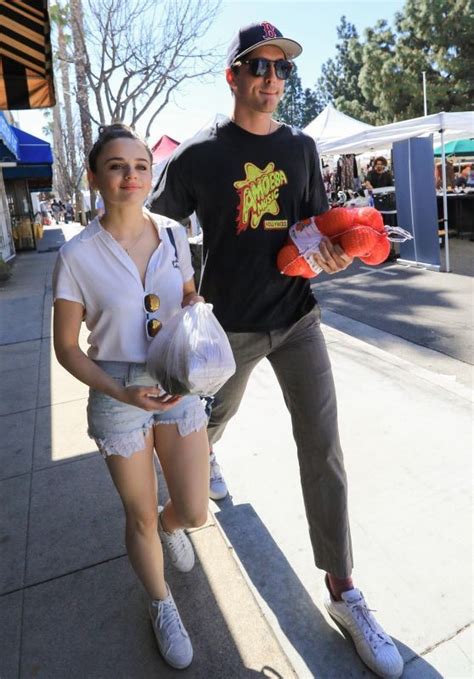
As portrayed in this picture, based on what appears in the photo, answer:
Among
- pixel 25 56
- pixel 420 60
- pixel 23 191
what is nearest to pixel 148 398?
pixel 25 56

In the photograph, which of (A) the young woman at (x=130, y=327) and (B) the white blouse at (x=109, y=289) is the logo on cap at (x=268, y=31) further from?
(B) the white blouse at (x=109, y=289)

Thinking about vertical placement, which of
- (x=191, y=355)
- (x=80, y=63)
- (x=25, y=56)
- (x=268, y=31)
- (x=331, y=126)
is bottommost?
(x=191, y=355)

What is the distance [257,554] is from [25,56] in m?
5.15

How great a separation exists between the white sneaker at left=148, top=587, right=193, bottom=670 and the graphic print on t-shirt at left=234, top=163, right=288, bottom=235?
1463 millimetres

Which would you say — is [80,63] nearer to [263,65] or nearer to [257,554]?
[263,65]

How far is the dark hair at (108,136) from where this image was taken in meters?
1.69

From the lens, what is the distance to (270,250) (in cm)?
212

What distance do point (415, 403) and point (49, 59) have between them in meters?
4.69

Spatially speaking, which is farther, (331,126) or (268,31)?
(331,126)

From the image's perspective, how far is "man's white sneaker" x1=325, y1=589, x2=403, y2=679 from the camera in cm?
183

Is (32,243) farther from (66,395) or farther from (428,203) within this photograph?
(66,395)

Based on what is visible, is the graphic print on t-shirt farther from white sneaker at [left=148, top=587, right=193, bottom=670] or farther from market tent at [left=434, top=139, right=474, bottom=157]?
market tent at [left=434, top=139, right=474, bottom=157]

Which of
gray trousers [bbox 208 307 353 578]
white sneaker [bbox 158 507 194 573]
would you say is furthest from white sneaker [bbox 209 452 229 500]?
gray trousers [bbox 208 307 353 578]

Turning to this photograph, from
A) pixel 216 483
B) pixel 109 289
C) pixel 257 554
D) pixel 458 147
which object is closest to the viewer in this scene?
pixel 109 289
